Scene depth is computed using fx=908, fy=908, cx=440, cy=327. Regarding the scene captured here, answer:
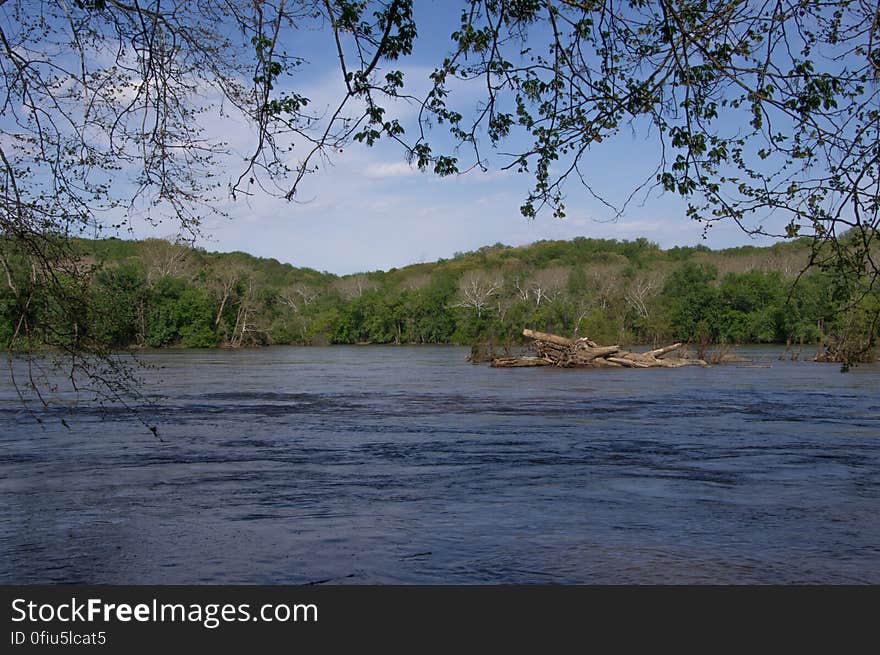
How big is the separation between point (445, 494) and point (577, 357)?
93.8 feet

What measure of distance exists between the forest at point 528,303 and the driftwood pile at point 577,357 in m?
2.84

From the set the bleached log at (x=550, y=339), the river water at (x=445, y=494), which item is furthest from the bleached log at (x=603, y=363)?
the river water at (x=445, y=494)

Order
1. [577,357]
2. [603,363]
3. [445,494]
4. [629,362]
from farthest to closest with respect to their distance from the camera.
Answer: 1. [603,363]
2. [629,362]
3. [577,357]
4. [445,494]

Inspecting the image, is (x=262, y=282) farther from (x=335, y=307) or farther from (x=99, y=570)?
(x=99, y=570)

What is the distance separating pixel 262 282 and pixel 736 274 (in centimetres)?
4424

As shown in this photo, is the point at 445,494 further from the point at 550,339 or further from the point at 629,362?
the point at 629,362

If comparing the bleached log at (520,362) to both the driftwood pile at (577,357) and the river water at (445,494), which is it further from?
the river water at (445,494)

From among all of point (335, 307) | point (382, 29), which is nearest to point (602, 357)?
point (382, 29)

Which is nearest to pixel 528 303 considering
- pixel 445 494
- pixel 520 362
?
pixel 520 362

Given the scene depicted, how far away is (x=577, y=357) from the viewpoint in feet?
127

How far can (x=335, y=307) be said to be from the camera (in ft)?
344

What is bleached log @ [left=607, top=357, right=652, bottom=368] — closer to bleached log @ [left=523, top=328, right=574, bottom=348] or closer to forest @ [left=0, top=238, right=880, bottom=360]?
bleached log @ [left=523, top=328, right=574, bottom=348]

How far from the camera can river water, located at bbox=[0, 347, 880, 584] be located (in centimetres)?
767

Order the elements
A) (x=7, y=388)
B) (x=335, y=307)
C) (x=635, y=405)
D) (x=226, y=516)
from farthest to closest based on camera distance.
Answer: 1. (x=335, y=307)
2. (x=7, y=388)
3. (x=635, y=405)
4. (x=226, y=516)
